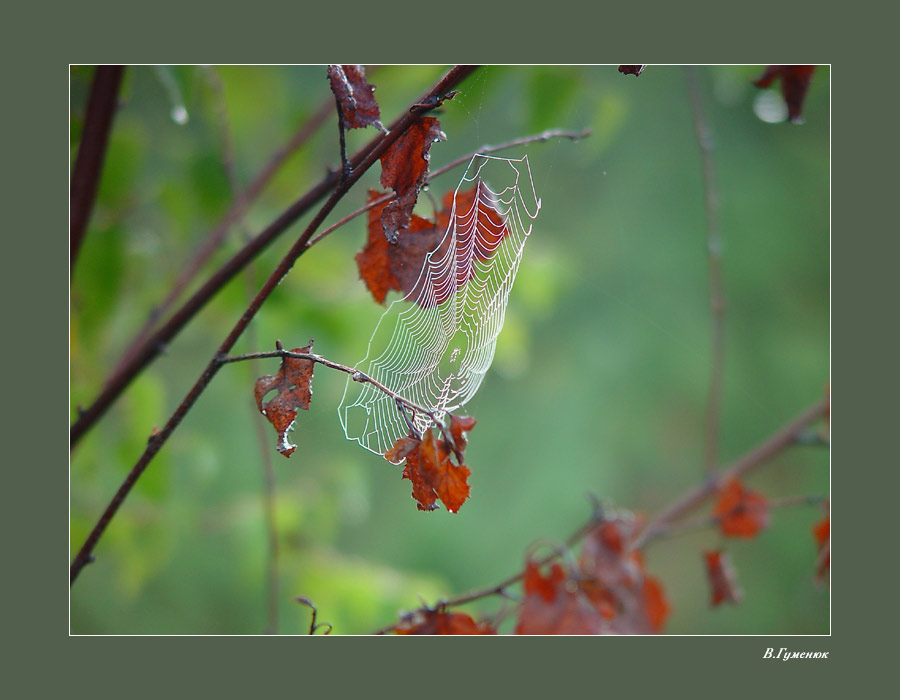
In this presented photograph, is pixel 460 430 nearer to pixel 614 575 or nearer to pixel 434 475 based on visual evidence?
pixel 434 475

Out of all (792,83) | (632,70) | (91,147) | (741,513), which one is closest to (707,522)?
(741,513)

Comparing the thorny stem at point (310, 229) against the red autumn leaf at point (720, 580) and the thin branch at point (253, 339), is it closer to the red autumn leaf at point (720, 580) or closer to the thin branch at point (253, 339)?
the thin branch at point (253, 339)

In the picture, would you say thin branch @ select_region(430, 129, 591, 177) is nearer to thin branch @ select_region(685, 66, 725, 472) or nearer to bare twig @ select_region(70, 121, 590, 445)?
bare twig @ select_region(70, 121, 590, 445)

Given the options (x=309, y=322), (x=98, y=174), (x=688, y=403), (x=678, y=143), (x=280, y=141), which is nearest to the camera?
(x=98, y=174)

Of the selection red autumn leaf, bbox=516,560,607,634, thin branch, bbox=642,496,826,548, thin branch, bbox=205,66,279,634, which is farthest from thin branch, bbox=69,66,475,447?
thin branch, bbox=642,496,826,548

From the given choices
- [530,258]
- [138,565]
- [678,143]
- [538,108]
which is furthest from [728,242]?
[138,565]

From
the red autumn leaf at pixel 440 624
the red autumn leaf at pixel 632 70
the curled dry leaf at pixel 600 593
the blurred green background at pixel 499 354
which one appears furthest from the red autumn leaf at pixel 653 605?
the red autumn leaf at pixel 632 70

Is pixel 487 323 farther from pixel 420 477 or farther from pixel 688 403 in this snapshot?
pixel 688 403
